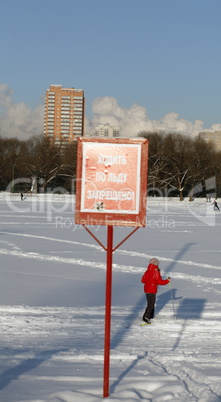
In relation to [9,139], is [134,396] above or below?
below

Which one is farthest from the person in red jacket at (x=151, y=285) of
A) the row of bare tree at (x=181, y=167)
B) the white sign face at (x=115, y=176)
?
the row of bare tree at (x=181, y=167)

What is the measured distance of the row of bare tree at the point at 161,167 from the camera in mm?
76438

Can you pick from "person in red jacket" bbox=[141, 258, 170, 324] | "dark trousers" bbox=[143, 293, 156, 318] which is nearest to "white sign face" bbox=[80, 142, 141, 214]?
"person in red jacket" bbox=[141, 258, 170, 324]

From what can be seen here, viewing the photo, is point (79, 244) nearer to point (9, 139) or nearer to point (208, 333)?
point (208, 333)

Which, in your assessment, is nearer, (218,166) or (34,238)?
(34,238)

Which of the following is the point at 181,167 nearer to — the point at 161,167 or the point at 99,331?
the point at 161,167

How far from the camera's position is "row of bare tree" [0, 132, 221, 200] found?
7644 cm

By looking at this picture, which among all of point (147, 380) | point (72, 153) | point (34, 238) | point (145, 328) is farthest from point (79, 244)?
point (72, 153)

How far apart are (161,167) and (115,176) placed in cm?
7334

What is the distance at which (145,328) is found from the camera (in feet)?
25.1

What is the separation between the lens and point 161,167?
7762cm

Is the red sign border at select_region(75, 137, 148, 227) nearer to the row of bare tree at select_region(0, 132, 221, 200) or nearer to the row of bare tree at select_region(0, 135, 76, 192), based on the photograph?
the row of bare tree at select_region(0, 132, 221, 200)

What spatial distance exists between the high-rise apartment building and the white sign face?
16347 cm

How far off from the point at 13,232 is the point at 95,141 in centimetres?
1747
